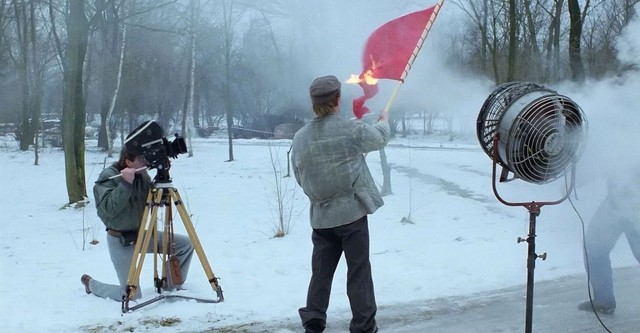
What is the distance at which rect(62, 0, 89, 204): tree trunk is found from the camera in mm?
12453

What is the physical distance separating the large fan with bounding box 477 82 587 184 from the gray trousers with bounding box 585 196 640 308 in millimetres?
1152

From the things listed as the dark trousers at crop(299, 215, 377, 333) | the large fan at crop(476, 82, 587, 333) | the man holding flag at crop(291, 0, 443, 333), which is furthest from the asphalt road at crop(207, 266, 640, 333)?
the large fan at crop(476, 82, 587, 333)

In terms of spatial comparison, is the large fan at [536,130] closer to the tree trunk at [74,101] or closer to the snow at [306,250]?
the snow at [306,250]

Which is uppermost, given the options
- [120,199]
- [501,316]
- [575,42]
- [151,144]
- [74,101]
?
[575,42]

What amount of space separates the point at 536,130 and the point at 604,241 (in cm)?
164

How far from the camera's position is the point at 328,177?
A: 13.8 feet

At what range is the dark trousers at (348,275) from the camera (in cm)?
426

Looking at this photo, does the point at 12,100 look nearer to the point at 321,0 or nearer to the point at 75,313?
the point at 321,0

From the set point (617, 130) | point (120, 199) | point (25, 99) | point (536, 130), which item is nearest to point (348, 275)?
point (536, 130)

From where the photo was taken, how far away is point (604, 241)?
4797 mm

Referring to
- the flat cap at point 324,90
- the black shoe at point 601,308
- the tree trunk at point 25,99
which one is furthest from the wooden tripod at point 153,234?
the tree trunk at point 25,99

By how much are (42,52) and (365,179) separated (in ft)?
112

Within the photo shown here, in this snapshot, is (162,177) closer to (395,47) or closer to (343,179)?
(343,179)

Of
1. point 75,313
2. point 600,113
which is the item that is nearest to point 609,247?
point 600,113
